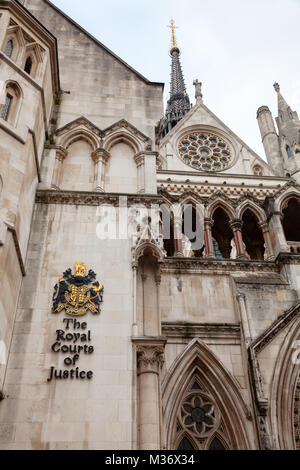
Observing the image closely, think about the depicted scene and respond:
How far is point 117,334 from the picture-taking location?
9.04 meters

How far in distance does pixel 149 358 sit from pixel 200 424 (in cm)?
312

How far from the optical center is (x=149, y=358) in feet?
28.8

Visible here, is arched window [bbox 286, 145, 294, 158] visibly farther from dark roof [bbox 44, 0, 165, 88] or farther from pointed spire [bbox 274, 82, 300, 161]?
dark roof [bbox 44, 0, 165, 88]

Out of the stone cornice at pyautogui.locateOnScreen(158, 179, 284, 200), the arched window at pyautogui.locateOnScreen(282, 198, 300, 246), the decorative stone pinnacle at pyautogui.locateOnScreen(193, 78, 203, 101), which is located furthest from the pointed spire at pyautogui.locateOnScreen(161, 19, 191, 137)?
the arched window at pyautogui.locateOnScreen(282, 198, 300, 246)

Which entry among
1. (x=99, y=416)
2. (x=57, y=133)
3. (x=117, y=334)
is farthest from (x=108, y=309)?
(x=57, y=133)

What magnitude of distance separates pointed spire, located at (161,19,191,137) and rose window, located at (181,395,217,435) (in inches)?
1521

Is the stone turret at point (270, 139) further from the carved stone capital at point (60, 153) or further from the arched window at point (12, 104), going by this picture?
the arched window at point (12, 104)

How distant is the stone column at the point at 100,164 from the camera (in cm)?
1180

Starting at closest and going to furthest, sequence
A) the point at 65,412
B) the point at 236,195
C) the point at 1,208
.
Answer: the point at 65,412 → the point at 1,208 → the point at 236,195

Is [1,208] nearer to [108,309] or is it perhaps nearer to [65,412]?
[108,309]

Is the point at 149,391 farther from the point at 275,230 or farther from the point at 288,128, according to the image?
the point at 288,128

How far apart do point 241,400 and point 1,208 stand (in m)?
7.45

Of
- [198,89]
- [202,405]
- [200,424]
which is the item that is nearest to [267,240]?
[202,405]

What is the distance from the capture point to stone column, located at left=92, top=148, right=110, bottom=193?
464 inches
